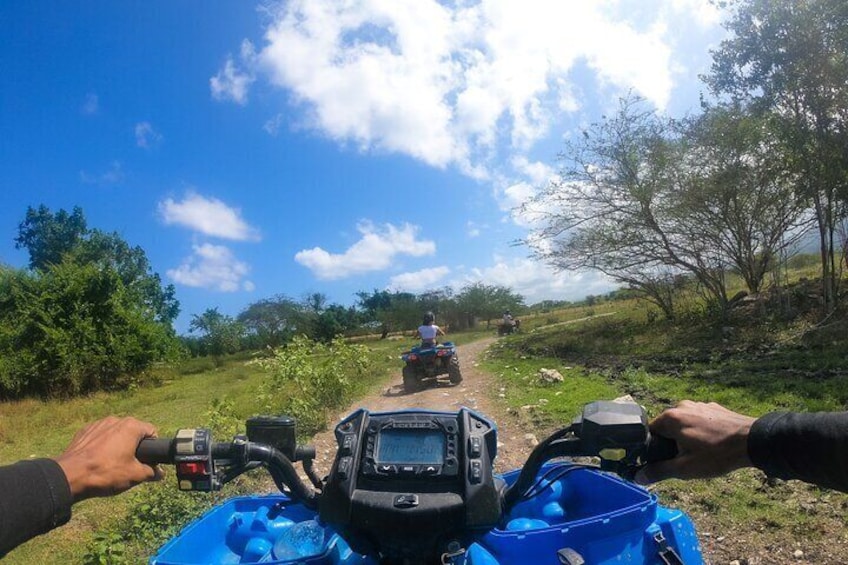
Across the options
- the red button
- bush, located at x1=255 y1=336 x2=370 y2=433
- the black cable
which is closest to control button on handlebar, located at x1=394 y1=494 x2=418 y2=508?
the black cable

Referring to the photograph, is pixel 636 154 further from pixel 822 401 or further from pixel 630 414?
pixel 630 414

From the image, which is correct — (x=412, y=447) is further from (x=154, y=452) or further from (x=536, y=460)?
(x=154, y=452)

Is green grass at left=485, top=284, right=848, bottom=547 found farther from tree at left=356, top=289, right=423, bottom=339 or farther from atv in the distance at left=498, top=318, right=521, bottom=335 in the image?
tree at left=356, top=289, right=423, bottom=339

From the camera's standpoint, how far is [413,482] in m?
1.41

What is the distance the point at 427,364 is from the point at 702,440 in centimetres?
1148

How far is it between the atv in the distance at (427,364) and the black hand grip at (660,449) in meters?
11.1

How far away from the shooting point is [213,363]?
3438 cm

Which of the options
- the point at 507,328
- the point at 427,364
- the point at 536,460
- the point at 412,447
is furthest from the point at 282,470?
the point at 507,328

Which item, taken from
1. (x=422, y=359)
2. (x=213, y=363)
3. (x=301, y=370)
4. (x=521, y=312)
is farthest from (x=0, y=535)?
(x=521, y=312)

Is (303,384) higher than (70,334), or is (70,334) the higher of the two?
(70,334)

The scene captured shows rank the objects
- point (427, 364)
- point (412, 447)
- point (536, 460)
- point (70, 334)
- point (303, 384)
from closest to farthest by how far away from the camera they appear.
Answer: point (412, 447), point (536, 460), point (303, 384), point (427, 364), point (70, 334)

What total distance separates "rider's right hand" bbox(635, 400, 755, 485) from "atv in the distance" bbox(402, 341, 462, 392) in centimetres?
1117

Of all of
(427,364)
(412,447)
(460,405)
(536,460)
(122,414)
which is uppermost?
(412,447)

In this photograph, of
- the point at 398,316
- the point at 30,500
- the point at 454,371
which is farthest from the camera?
the point at 398,316
